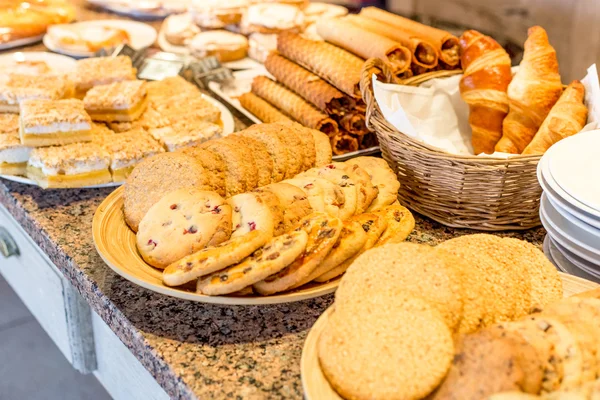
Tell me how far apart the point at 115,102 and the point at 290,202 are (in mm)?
810

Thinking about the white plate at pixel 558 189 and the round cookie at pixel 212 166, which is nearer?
the white plate at pixel 558 189

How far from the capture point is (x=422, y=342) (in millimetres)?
827

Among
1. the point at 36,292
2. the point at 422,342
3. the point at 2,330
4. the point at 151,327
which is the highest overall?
the point at 422,342

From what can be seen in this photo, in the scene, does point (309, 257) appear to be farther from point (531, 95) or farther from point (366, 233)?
point (531, 95)

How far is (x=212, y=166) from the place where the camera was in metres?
1.35

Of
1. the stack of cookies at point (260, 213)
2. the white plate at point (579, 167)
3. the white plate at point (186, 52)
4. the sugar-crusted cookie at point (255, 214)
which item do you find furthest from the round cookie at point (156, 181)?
the white plate at point (186, 52)

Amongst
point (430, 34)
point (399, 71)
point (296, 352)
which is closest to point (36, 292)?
point (296, 352)

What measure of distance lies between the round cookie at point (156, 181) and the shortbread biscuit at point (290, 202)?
0.46 feet

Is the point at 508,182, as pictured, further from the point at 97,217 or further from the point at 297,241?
the point at 97,217

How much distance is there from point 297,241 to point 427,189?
0.44 m

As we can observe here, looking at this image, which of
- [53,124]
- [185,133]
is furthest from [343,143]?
[53,124]

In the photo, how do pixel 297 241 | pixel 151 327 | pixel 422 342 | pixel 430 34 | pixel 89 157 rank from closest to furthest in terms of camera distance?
pixel 422 342 → pixel 297 241 → pixel 151 327 → pixel 89 157 → pixel 430 34

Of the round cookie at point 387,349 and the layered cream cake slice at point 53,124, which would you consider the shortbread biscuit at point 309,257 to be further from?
the layered cream cake slice at point 53,124

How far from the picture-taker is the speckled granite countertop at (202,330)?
1021 millimetres
